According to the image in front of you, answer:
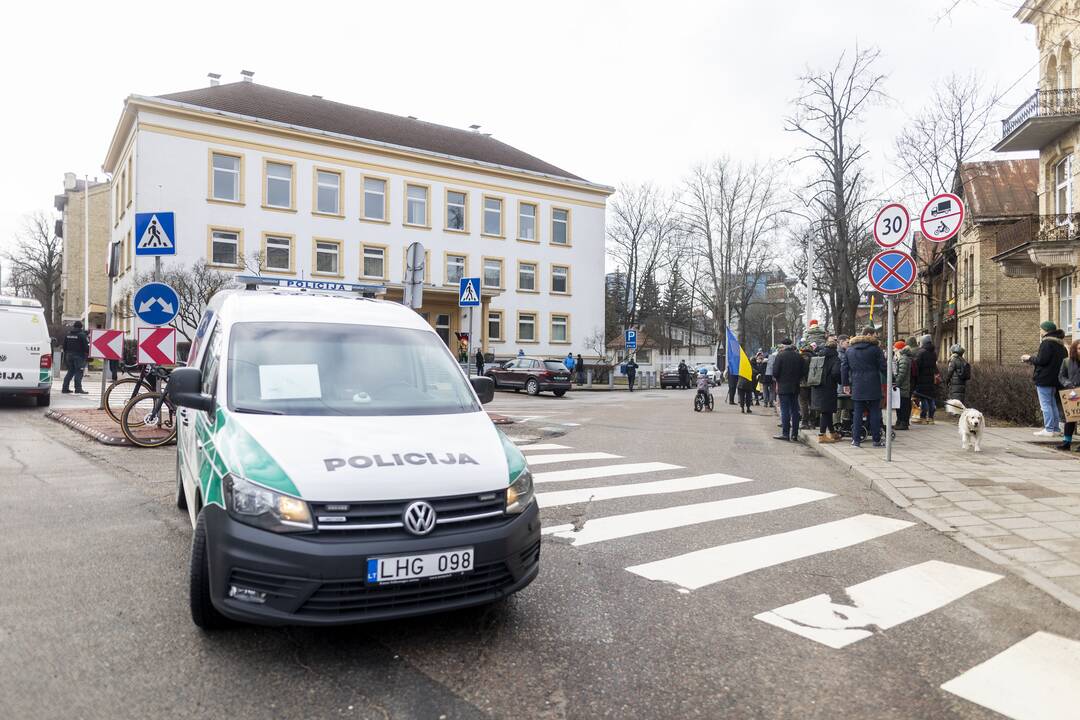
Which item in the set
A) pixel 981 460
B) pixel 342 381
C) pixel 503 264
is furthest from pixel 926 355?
pixel 503 264

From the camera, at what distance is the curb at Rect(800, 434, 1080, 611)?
15.5 feet

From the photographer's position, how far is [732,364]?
75.5ft

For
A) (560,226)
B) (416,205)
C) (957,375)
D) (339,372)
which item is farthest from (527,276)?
(339,372)

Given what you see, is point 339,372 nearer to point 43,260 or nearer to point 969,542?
point 969,542

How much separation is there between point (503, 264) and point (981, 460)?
35961 millimetres

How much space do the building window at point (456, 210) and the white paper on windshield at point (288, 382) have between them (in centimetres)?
3874

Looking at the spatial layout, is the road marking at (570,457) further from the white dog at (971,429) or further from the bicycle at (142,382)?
the bicycle at (142,382)

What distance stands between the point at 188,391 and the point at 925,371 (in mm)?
15198

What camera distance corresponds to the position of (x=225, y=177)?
35.4m

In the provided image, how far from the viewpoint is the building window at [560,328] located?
46.7m

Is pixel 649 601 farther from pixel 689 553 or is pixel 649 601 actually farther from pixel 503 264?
pixel 503 264

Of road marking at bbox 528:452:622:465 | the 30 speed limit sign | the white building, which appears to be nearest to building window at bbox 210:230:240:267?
the white building

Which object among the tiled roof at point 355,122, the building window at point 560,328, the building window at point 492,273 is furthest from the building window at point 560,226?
the building window at point 560,328

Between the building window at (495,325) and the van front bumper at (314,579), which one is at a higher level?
the building window at (495,325)
